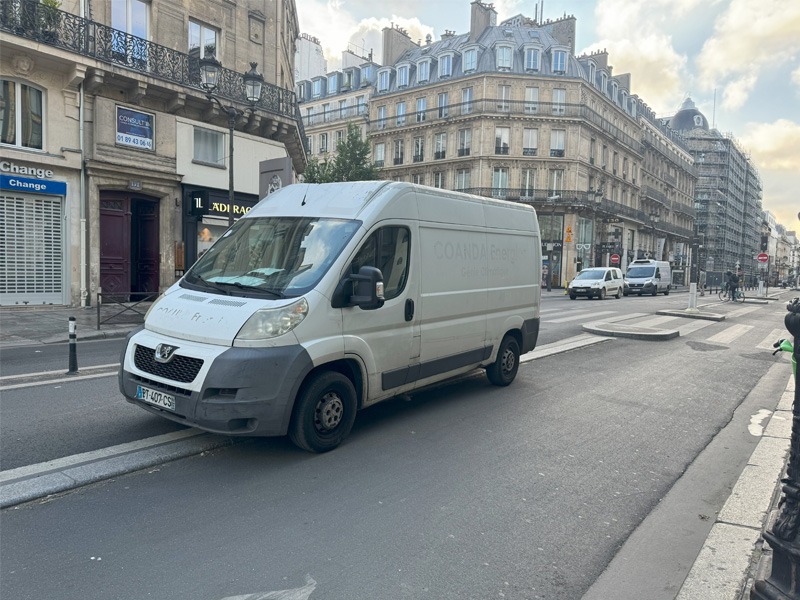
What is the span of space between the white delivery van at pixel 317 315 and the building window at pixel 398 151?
51251mm

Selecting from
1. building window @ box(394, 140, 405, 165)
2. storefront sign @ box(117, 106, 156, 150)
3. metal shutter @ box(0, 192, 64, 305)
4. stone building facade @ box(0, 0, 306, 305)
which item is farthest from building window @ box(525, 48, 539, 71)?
metal shutter @ box(0, 192, 64, 305)

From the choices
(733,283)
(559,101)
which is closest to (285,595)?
(733,283)

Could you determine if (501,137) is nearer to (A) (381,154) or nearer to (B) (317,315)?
(A) (381,154)

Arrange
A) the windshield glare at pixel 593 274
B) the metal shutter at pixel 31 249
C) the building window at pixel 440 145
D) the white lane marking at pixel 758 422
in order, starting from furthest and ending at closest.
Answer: the building window at pixel 440 145 → the windshield glare at pixel 593 274 → the metal shutter at pixel 31 249 → the white lane marking at pixel 758 422

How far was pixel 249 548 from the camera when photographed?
3.22 meters

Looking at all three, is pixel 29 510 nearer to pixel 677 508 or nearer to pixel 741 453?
pixel 677 508

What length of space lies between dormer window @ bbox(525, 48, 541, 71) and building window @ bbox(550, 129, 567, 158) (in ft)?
20.2

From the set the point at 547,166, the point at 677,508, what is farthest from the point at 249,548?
the point at 547,166

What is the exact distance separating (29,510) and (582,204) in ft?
170

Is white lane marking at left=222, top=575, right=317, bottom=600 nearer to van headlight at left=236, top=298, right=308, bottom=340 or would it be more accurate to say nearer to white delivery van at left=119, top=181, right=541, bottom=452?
white delivery van at left=119, top=181, right=541, bottom=452

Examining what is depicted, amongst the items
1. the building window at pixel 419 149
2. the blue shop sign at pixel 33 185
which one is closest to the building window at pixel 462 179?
the building window at pixel 419 149

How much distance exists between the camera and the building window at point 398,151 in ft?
185

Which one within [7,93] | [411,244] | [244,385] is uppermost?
[7,93]

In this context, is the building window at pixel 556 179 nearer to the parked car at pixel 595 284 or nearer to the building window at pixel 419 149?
the building window at pixel 419 149
